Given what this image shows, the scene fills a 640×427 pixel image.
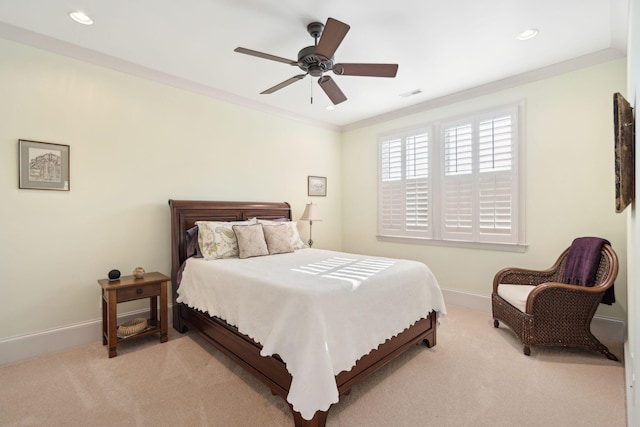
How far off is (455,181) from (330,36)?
278cm

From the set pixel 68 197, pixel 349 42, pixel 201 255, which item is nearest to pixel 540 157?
pixel 349 42

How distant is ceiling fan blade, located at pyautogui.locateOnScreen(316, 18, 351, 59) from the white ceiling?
0.41m

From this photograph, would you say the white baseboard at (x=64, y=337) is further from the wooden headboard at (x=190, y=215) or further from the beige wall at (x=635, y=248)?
the beige wall at (x=635, y=248)

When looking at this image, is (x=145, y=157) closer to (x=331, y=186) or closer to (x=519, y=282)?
(x=331, y=186)

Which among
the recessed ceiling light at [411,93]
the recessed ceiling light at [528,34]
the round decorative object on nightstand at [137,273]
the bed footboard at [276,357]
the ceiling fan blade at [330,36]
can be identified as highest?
the recessed ceiling light at [411,93]

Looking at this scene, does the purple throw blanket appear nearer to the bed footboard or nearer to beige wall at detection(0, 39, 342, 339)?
the bed footboard

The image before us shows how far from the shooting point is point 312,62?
2373 millimetres

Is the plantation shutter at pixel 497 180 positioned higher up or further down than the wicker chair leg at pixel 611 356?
higher up

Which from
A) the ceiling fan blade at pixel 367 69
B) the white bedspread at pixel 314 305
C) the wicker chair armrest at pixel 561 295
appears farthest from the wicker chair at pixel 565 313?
the ceiling fan blade at pixel 367 69

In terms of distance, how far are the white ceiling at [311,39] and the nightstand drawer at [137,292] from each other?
7.55ft

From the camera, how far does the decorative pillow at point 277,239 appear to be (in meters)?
3.50

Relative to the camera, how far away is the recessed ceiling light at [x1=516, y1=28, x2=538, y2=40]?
260cm

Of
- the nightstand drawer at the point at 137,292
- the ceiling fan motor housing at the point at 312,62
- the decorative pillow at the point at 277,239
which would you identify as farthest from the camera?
the decorative pillow at the point at 277,239

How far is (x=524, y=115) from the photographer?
3465 mm
